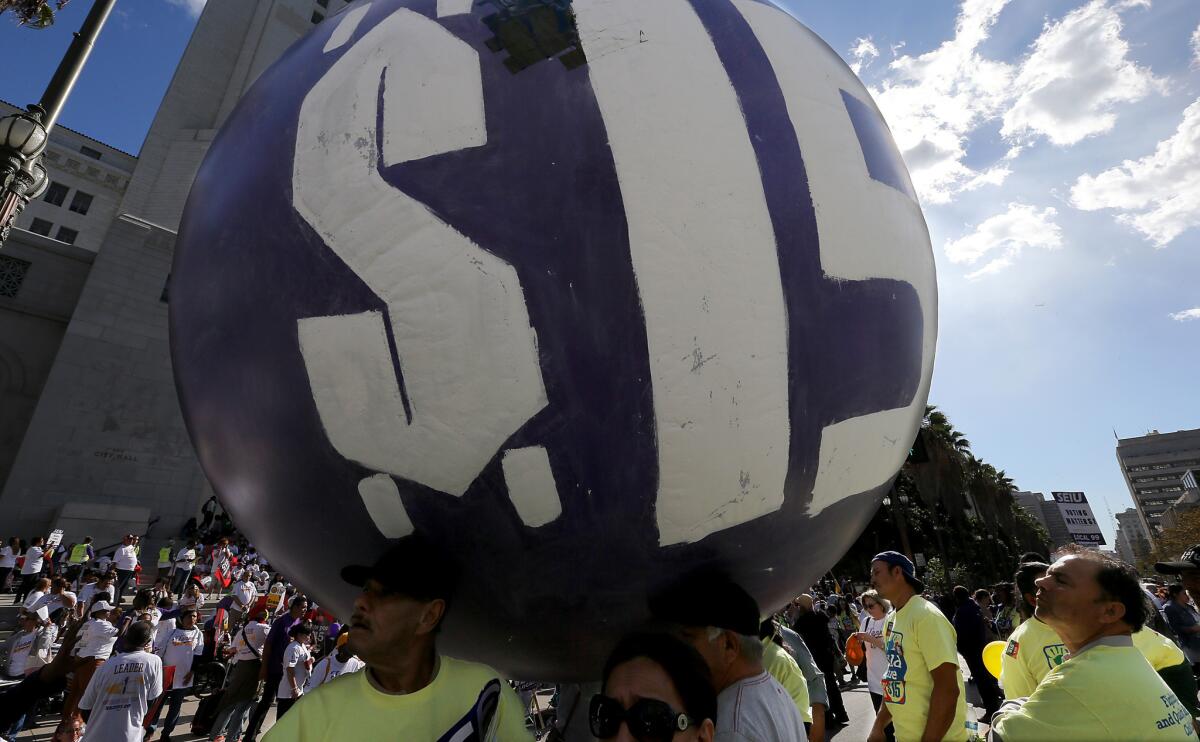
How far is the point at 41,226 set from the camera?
3997cm

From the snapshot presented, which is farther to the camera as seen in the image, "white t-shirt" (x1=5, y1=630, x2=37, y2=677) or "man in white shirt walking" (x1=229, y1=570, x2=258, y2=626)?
"man in white shirt walking" (x1=229, y1=570, x2=258, y2=626)

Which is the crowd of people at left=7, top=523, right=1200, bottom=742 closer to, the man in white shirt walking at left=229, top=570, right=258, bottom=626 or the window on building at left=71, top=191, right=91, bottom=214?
the man in white shirt walking at left=229, top=570, right=258, bottom=626

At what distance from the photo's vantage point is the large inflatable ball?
4.09 feet

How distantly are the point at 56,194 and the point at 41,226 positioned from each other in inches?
92.7

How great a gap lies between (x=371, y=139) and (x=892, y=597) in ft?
10.7

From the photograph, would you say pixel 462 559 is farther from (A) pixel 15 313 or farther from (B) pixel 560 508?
(A) pixel 15 313

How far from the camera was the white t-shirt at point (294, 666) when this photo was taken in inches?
252

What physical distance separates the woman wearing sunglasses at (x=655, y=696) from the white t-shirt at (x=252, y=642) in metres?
7.15

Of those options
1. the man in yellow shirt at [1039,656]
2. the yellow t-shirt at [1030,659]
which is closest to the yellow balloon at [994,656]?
the man in yellow shirt at [1039,656]

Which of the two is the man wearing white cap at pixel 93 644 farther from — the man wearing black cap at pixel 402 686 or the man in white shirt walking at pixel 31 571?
the man in white shirt walking at pixel 31 571

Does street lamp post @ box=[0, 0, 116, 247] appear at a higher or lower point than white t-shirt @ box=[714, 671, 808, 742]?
higher

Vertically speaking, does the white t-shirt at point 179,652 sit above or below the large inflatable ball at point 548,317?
below

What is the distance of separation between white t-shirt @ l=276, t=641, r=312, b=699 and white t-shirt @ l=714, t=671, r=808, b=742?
A: 6.53 meters

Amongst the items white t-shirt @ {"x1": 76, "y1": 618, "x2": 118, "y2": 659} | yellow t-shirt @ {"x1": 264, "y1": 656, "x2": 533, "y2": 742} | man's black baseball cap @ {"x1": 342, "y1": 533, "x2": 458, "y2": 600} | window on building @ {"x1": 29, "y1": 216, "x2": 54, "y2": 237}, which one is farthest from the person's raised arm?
window on building @ {"x1": 29, "y1": 216, "x2": 54, "y2": 237}
